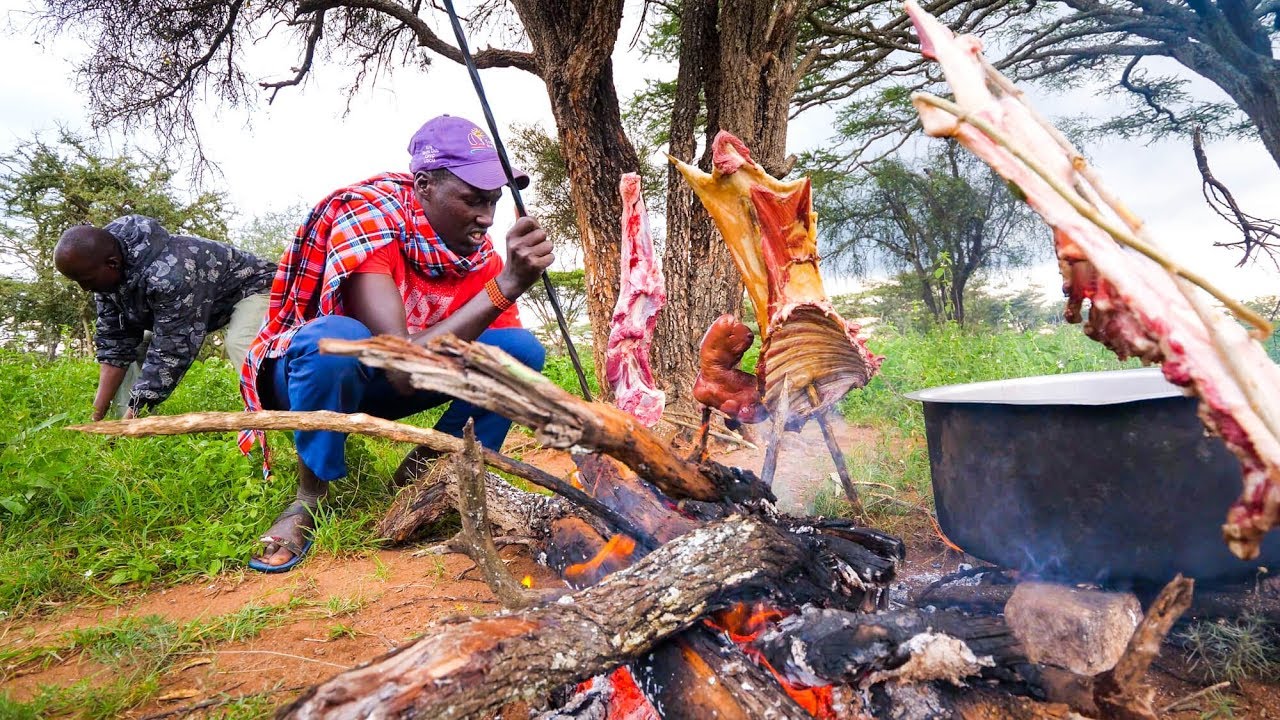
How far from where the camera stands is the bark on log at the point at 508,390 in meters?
0.98

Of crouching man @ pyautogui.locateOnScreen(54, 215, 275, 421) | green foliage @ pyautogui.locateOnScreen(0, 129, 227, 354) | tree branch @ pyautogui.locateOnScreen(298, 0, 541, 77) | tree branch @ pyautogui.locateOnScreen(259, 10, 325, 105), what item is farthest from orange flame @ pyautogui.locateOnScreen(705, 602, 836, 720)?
green foliage @ pyautogui.locateOnScreen(0, 129, 227, 354)

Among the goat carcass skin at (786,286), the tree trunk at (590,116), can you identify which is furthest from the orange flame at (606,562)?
the tree trunk at (590,116)

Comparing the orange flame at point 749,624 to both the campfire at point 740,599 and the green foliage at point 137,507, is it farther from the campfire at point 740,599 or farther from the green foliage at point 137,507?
the green foliage at point 137,507

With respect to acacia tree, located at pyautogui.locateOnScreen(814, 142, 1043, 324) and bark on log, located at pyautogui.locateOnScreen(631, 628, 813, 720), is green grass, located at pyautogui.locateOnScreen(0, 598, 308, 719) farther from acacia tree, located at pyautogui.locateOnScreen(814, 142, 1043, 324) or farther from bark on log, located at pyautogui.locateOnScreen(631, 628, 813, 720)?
acacia tree, located at pyautogui.locateOnScreen(814, 142, 1043, 324)

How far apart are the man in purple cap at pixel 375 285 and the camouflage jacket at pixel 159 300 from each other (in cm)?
176

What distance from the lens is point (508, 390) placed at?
106 centimetres

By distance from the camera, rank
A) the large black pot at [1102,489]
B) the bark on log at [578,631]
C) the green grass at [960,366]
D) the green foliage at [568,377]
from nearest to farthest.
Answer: the bark on log at [578,631]
the large black pot at [1102,489]
the green grass at [960,366]
the green foliage at [568,377]

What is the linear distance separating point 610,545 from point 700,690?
646 millimetres

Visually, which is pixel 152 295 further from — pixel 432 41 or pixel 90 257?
pixel 432 41

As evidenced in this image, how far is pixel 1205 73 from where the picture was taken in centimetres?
638

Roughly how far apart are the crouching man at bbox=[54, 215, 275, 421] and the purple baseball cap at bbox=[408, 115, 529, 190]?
2.49m

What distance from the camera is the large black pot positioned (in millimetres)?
1437

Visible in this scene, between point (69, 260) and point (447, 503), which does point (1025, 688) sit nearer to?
point (447, 503)

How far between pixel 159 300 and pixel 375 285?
2561mm
